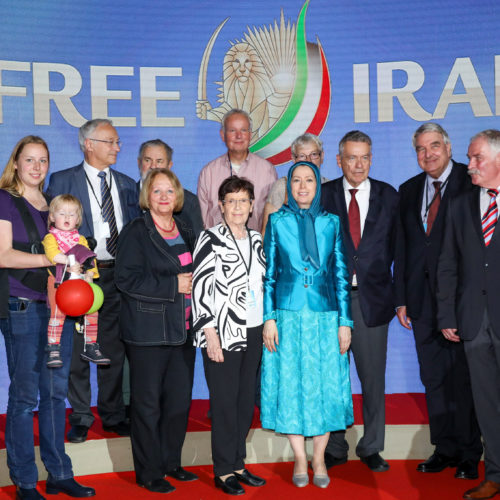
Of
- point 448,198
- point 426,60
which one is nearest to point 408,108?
point 426,60

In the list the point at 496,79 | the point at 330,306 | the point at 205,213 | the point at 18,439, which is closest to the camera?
the point at 18,439

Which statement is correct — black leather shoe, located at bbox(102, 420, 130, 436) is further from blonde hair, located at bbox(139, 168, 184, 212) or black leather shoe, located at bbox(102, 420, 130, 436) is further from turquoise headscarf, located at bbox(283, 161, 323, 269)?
turquoise headscarf, located at bbox(283, 161, 323, 269)

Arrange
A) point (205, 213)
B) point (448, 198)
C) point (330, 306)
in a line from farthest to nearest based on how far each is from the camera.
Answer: point (205, 213)
point (448, 198)
point (330, 306)

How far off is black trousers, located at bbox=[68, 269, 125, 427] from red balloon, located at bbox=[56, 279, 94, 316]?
85cm

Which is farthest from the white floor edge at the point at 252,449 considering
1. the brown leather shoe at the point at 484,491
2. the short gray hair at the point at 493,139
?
the short gray hair at the point at 493,139

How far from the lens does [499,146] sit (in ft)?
10.4

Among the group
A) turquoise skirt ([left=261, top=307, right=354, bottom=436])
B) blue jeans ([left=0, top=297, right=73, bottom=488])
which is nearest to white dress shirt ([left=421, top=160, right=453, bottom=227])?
turquoise skirt ([left=261, top=307, right=354, bottom=436])

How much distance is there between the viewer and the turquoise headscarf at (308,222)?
10.6ft

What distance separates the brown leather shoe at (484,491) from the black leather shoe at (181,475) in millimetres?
1379

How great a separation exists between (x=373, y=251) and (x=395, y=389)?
2176 millimetres

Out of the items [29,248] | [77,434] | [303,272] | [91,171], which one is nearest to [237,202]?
[303,272]

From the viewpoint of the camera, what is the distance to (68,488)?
322 cm

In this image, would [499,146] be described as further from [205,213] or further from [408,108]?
[408,108]

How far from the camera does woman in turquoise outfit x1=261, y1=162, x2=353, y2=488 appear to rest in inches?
128
